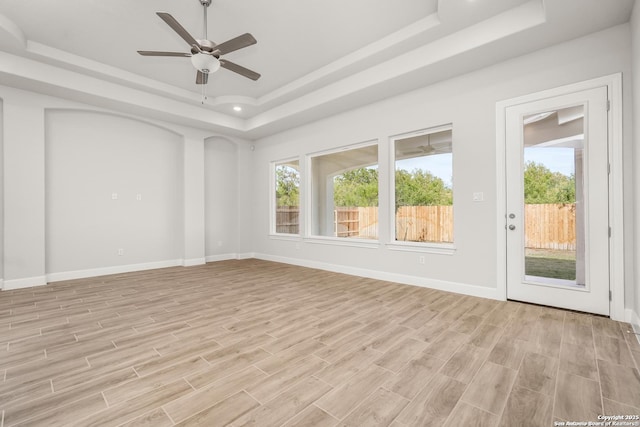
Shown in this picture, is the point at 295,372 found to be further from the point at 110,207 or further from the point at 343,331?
the point at 110,207

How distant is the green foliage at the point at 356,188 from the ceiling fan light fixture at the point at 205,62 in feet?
9.86

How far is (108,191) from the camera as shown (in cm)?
539

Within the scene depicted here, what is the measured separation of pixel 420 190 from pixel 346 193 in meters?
1.59

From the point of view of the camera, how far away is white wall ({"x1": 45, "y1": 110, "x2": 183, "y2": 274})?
4.87 meters

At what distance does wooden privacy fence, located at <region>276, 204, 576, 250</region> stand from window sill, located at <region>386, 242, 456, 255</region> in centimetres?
12

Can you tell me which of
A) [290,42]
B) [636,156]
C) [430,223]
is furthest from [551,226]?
[290,42]

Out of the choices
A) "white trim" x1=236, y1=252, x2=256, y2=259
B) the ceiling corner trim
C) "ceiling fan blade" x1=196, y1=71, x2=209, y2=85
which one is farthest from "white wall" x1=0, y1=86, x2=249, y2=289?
"ceiling fan blade" x1=196, y1=71, x2=209, y2=85

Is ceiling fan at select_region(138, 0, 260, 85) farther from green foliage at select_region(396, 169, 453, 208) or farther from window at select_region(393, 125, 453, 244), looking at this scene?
green foliage at select_region(396, 169, 453, 208)

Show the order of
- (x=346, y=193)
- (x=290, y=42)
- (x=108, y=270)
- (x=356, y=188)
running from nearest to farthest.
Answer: (x=290, y=42) → (x=108, y=270) → (x=356, y=188) → (x=346, y=193)

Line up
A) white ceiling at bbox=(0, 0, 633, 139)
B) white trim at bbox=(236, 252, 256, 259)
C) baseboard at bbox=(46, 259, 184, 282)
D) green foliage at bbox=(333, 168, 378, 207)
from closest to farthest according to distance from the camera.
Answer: white ceiling at bbox=(0, 0, 633, 139) → baseboard at bbox=(46, 259, 184, 282) → green foliage at bbox=(333, 168, 378, 207) → white trim at bbox=(236, 252, 256, 259)

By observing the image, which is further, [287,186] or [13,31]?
[287,186]

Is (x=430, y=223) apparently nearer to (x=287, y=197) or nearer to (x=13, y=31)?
(x=287, y=197)

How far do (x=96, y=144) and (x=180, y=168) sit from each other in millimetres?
1489

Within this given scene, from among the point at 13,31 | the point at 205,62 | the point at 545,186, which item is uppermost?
the point at 13,31
